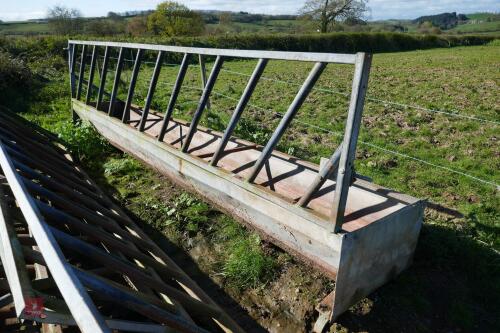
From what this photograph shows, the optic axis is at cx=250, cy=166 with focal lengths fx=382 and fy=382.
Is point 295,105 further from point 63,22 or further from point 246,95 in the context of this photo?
point 63,22

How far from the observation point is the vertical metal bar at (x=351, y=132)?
2822mm

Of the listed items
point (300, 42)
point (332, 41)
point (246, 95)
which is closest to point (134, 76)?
point (246, 95)

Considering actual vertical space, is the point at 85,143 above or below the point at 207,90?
below

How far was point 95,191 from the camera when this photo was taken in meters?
5.50

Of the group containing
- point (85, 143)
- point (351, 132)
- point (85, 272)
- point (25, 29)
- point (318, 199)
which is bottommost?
point (85, 272)

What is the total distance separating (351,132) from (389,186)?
2772mm

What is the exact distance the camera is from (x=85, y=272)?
7.48 feet

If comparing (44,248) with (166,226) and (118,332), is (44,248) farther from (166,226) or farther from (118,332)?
(166,226)

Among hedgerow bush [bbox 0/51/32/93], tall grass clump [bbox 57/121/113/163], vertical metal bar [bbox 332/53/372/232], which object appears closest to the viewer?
vertical metal bar [bbox 332/53/372/232]

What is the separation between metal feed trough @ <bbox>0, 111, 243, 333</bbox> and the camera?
76.9 inches

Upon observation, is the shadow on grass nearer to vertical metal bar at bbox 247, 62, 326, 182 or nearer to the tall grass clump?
vertical metal bar at bbox 247, 62, 326, 182

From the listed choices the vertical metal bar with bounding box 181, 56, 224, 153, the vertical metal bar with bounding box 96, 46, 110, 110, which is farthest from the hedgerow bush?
the vertical metal bar with bounding box 181, 56, 224, 153

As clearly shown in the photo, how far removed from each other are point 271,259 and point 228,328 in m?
0.99

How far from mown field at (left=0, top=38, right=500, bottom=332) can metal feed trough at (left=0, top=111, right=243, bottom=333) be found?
0.47 metres
